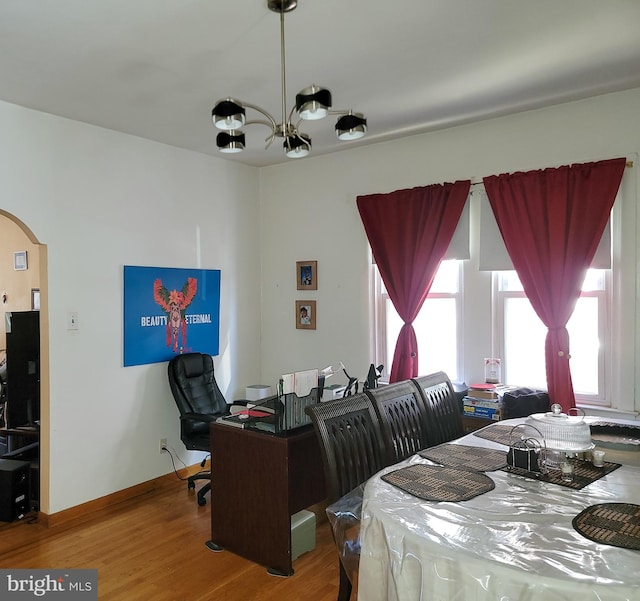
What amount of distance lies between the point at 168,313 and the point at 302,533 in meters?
2.05

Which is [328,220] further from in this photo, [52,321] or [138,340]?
[52,321]

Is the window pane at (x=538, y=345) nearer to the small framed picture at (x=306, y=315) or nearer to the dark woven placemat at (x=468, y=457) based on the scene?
the dark woven placemat at (x=468, y=457)

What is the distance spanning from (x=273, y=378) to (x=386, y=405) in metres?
2.47

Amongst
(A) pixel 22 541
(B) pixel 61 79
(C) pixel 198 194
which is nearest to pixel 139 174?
(C) pixel 198 194

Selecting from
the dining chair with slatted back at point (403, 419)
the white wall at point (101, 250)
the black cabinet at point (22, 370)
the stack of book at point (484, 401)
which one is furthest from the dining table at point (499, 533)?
the black cabinet at point (22, 370)

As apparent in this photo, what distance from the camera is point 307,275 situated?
15.2 feet

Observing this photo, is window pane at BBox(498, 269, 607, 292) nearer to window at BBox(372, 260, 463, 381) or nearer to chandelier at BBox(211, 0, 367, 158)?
window at BBox(372, 260, 463, 381)

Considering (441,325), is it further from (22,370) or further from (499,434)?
(22,370)

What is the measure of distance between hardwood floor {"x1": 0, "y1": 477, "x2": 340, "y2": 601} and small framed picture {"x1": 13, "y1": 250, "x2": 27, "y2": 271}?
287 centimetres

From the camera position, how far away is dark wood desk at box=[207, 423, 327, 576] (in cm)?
268

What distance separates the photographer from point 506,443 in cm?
237

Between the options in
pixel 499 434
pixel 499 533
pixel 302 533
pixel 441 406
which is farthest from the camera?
pixel 441 406

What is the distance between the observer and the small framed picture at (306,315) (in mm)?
4605

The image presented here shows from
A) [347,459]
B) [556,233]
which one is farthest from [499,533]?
[556,233]
